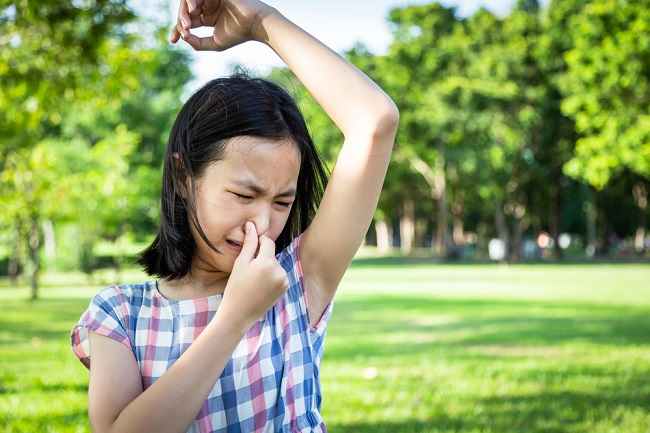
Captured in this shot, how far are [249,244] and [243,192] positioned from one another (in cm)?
16

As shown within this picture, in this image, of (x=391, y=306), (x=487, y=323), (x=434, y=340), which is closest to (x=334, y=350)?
(x=434, y=340)

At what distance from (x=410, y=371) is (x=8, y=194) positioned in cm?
1335

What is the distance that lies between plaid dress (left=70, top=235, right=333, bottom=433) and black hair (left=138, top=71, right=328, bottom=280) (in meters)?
0.14

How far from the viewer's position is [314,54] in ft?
6.29

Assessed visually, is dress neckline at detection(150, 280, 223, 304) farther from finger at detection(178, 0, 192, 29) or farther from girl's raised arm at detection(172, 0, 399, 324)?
finger at detection(178, 0, 192, 29)

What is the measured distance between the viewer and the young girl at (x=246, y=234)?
180 centimetres

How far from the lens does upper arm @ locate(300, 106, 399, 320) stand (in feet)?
6.25

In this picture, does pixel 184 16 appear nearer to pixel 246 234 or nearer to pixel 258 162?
pixel 258 162

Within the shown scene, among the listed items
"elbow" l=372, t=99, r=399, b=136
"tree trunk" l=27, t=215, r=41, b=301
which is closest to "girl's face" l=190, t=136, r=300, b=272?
"elbow" l=372, t=99, r=399, b=136

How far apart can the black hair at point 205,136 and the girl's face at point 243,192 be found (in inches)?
1.0

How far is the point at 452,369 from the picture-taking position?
6.79 metres

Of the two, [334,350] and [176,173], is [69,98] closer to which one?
[334,350]

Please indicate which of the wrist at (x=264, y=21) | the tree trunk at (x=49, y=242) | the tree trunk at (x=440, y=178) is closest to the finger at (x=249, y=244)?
the wrist at (x=264, y=21)

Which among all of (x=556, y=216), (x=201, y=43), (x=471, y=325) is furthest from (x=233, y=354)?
(x=556, y=216)
